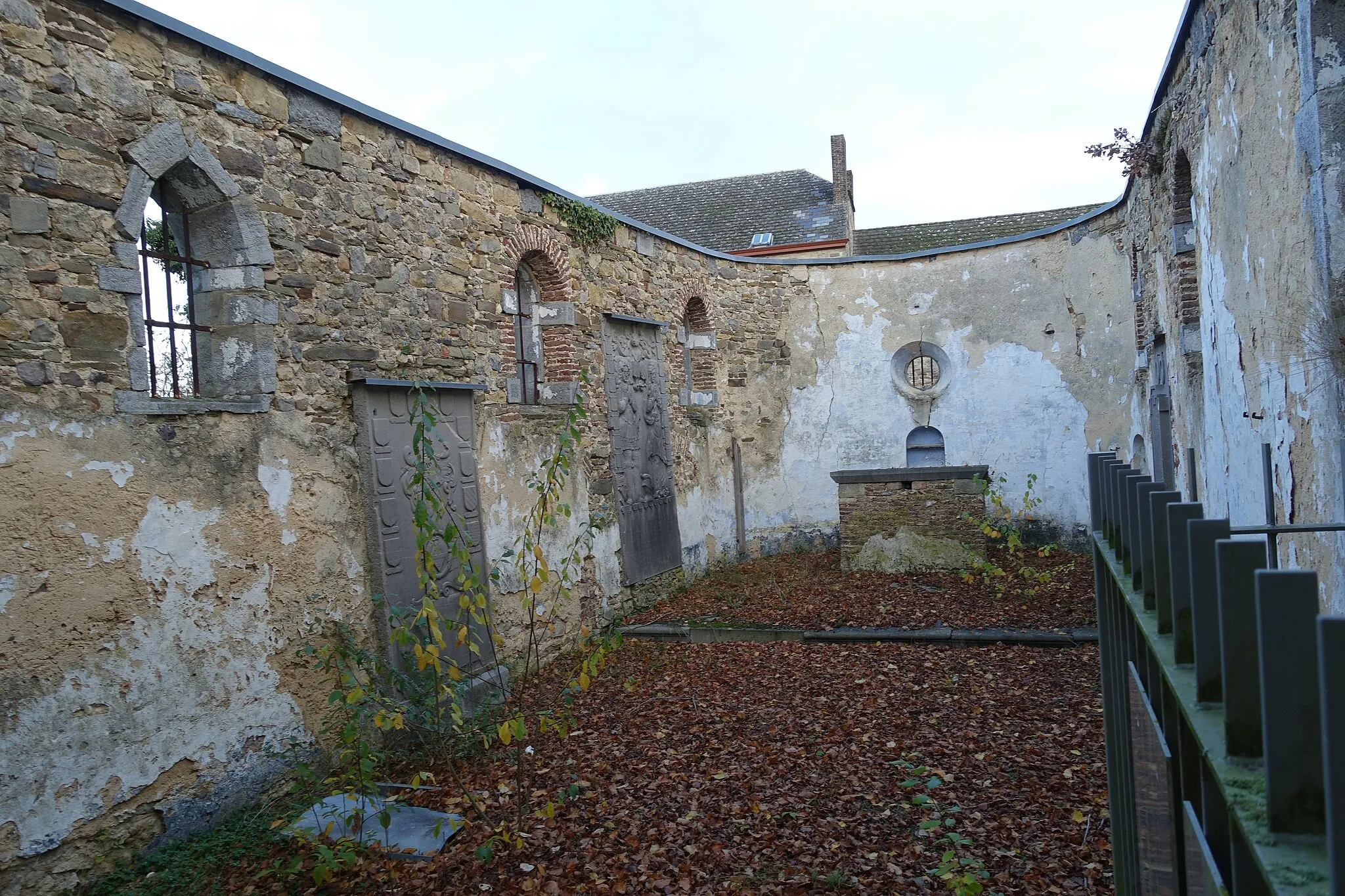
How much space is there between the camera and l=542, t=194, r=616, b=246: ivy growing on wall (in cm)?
778

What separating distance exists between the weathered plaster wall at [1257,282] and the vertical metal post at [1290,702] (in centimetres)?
326

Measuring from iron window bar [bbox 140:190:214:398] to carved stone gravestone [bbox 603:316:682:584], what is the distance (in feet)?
13.4

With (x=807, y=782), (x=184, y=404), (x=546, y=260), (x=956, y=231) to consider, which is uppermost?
(x=956, y=231)

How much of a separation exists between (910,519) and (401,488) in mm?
6101

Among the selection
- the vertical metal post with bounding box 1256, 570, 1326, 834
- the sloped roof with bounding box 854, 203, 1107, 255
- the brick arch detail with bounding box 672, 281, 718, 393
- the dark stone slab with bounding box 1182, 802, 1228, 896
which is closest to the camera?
the vertical metal post with bounding box 1256, 570, 1326, 834

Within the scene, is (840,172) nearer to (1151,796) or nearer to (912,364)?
(912,364)

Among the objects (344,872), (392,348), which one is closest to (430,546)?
(392,348)

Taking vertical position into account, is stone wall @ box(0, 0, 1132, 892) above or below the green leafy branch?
above

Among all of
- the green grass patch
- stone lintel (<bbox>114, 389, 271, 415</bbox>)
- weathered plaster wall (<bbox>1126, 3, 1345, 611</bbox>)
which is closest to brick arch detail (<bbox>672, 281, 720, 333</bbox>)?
weathered plaster wall (<bbox>1126, 3, 1345, 611</bbox>)

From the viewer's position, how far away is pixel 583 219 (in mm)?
8055

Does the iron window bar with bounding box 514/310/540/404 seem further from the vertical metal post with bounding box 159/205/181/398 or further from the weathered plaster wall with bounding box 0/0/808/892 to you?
the vertical metal post with bounding box 159/205/181/398

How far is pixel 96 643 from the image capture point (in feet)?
13.0

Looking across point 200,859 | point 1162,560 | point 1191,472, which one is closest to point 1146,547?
point 1162,560

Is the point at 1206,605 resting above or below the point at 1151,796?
above
